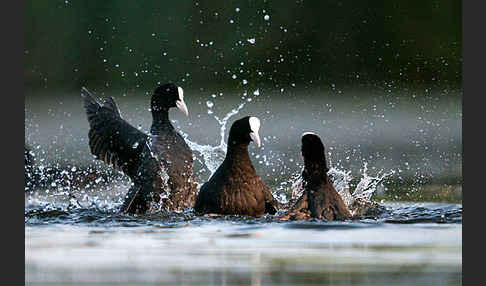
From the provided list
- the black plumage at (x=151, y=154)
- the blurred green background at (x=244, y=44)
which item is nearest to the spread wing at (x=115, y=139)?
the black plumage at (x=151, y=154)

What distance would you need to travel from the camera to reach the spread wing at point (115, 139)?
340 inches

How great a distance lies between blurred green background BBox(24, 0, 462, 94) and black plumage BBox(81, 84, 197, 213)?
5173mm

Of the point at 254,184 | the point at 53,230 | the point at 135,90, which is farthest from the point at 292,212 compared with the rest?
the point at 135,90

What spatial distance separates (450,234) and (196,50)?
26.2 ft

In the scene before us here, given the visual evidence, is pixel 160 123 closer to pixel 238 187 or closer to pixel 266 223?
pixel 238 187

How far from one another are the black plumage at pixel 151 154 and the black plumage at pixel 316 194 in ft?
3.45

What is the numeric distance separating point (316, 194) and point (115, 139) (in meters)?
1.86

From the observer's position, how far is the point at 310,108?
1350cm

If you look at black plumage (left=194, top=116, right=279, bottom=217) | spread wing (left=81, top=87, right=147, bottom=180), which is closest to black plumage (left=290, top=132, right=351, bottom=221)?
black plumage (left=194, top=116, right=279, bottom=217)

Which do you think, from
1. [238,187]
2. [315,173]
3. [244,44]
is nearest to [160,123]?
[238,187]

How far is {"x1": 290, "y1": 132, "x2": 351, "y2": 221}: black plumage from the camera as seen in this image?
7.52 meters

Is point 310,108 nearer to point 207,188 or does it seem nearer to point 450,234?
point 207,188

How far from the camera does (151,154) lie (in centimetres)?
844

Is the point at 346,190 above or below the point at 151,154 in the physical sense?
below
